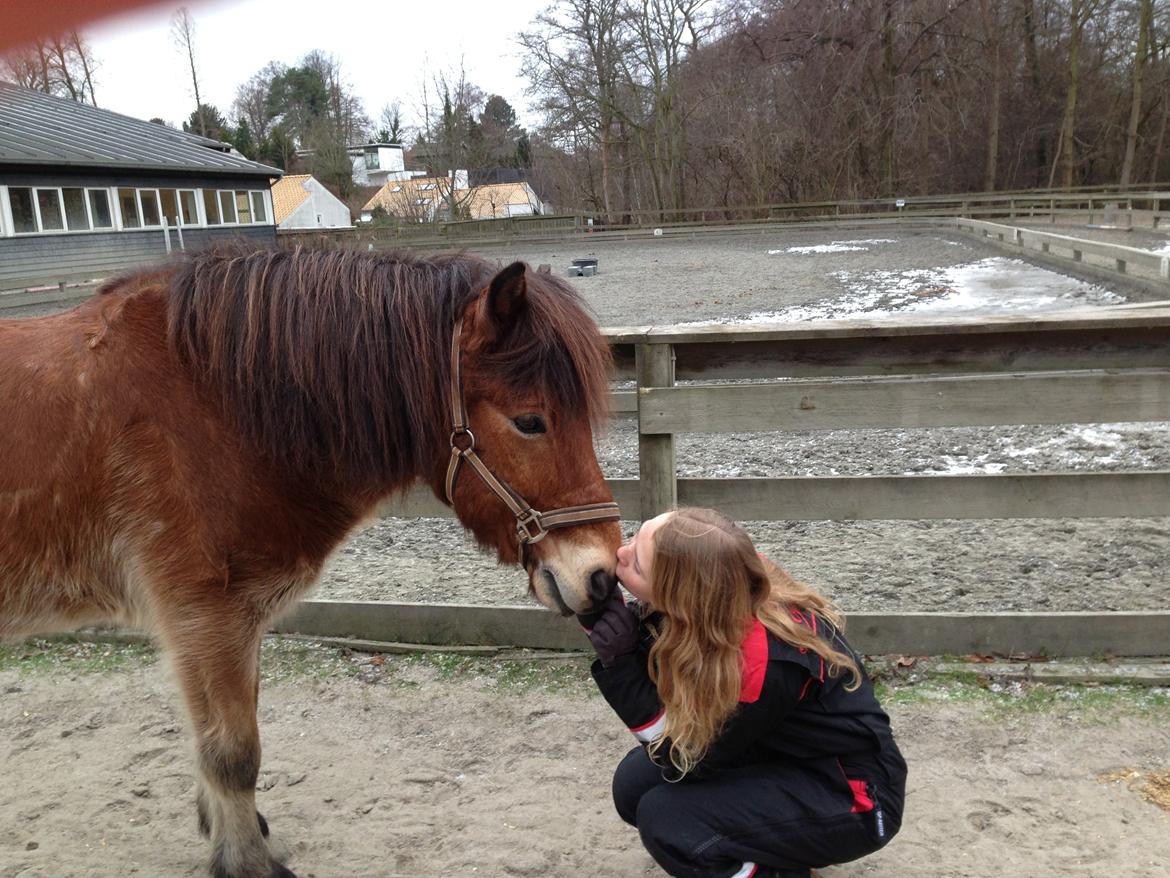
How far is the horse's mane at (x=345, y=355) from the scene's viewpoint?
94.5 inches

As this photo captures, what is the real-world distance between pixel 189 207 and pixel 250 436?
100ft

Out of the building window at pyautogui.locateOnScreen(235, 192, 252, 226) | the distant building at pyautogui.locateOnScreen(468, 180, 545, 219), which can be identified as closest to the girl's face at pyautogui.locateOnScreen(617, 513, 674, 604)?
the building window at pyautogui.locateOnScreen(235, 192, 252, 226)

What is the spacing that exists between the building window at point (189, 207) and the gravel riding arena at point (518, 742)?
27677 millimetres

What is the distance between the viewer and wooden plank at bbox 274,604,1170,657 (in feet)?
11.1

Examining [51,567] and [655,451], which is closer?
[51,567]

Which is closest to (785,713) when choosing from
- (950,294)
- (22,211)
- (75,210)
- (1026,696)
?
(1026,696)

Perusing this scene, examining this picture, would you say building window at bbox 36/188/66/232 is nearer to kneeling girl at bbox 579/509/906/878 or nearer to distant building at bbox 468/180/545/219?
distant building at bbox 468/180/545/219

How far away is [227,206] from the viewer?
30.8 m

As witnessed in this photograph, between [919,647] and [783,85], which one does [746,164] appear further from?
[919,647]

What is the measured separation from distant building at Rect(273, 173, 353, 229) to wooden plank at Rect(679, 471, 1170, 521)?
48.1 m

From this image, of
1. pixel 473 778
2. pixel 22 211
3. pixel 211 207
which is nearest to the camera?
pixel 473 778

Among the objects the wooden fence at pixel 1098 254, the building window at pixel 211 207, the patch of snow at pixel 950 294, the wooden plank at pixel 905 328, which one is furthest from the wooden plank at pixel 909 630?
the building window at pixel 211 207

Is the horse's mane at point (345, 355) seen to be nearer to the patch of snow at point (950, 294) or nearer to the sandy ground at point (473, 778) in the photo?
the sandy ground at point (473, 778)

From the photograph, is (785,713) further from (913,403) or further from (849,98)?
(849,98)
